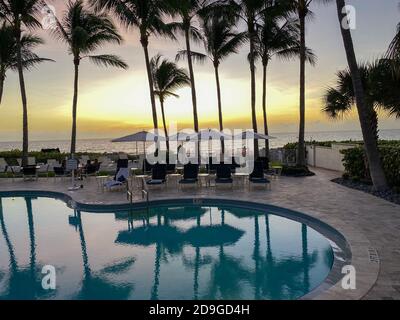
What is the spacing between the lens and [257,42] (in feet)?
66.0

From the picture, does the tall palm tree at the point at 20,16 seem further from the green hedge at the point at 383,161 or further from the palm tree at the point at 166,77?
the green hedge at the point at 383,161

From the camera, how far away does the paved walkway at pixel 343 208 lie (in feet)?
15.8

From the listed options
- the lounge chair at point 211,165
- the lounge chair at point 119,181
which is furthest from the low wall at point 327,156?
the lounge chair at point 119,181

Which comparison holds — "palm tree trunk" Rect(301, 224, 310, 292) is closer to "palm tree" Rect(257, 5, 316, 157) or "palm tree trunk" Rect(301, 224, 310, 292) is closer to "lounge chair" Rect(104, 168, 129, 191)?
"lounge chair" Rect(104, 168, 129, 191)

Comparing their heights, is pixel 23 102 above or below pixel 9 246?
above

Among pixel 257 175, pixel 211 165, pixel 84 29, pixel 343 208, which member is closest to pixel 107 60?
pixel 84 29

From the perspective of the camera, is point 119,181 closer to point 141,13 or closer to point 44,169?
point 44,169

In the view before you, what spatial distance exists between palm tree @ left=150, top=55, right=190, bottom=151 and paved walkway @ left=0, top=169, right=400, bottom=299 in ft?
42.7

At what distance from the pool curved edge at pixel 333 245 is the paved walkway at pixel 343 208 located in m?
0.02

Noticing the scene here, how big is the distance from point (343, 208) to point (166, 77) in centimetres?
2046

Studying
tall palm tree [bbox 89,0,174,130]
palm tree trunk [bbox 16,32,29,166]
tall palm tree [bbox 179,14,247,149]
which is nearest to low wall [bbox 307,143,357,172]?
tall palm tree [bbox 179,14,247,149]

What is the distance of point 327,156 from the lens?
1909 cm

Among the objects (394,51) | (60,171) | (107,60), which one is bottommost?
(60,171)

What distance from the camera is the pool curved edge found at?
175 inches
